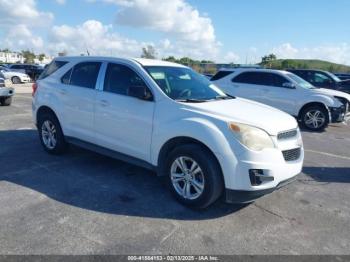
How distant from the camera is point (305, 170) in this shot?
19.6ft

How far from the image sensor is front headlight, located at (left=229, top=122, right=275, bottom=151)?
12.5 feet

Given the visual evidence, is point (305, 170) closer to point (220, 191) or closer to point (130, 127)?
point (220, 191)

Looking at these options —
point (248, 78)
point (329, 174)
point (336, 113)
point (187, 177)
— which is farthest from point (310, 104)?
point (187, 177)

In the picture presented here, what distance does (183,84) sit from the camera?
16.4 feet

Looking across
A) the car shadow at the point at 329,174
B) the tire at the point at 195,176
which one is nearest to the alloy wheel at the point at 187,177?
the tire at the point at 195,176

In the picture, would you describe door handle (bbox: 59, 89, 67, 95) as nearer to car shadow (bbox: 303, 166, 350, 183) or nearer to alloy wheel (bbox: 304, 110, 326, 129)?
car shadow (bbox: 303, 166, 350, 183)

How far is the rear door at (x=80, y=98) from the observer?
5.39m

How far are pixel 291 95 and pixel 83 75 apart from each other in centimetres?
703

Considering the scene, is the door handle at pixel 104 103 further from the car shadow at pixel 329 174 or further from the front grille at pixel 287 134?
the car shadow at pixel 329 174

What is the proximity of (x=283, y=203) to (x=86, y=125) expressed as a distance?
317 cm

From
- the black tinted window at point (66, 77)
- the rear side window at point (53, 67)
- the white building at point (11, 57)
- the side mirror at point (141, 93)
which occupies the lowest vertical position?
the side mirror at point (141, 93)

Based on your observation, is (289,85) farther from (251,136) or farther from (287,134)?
(251,136)

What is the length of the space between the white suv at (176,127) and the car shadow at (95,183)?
0.29 m

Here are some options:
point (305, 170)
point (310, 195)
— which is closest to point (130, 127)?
point (310, 195)
